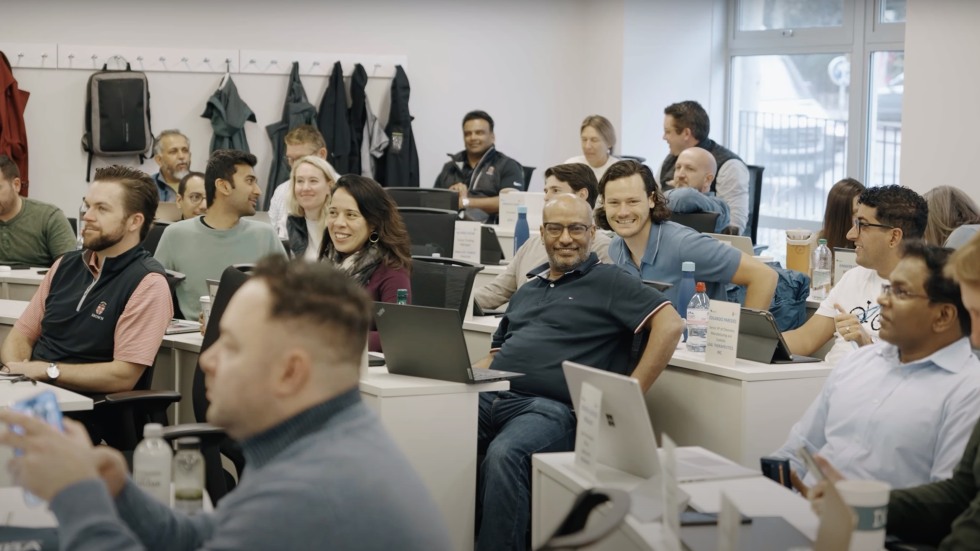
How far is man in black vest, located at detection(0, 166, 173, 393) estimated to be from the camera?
135 inches

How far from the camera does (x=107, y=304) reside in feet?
11.5

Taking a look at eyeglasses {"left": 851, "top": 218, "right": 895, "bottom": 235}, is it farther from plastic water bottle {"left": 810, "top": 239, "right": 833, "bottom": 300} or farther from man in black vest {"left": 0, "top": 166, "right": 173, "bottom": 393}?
man in black vest {"left": 0, "top": 166, "right": 173, "bottom": 393}

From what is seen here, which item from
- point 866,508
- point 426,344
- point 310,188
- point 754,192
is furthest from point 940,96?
point 866,508

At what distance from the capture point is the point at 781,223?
9.07 m

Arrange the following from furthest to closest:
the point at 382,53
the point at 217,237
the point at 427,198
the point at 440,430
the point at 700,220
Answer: the point at 382,53 → the point at 427,198 → the point at 700,220 → the point at 217,237 → the point at 440,430

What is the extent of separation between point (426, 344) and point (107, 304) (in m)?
0.96

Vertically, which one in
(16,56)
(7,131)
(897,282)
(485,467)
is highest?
(16,56)

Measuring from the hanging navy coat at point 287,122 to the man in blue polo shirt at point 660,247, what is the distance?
4612 mm

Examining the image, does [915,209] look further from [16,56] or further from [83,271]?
[16,56]

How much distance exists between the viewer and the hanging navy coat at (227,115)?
339 inches

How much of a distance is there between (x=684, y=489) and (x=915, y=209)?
1783mm

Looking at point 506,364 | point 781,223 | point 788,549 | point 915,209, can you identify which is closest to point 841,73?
point 781,223

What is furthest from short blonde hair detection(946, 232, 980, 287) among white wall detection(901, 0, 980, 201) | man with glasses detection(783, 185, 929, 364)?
white wall detection(901, 0, 980, 201)

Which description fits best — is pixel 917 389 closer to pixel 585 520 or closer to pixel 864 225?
pixel 585 520
